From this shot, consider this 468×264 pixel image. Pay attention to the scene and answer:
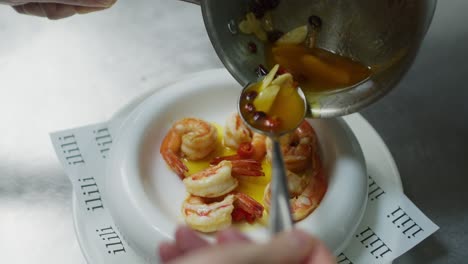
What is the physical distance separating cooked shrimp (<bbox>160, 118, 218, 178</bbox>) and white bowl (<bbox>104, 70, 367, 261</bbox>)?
3cm

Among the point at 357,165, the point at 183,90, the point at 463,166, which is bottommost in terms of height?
the point at 463,166

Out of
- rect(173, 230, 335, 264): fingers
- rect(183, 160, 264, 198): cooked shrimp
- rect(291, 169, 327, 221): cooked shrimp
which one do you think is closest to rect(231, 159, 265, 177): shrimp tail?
rect(183, 160, 264, 198): cooked shrimp

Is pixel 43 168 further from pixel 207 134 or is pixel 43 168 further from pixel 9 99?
pixel 207 134

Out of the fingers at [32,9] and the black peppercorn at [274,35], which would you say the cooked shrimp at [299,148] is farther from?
the fingers at [32,9]

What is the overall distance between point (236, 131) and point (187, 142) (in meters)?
0.13

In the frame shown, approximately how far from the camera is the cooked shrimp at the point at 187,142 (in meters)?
1.32

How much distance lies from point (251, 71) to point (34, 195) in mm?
681

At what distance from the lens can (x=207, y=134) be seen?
4.38 ft

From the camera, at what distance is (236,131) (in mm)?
1349

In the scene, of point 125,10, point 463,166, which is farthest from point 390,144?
point 125,10

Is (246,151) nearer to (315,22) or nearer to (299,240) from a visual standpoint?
(315,22)

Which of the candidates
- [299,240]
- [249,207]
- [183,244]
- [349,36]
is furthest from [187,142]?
[299,240]

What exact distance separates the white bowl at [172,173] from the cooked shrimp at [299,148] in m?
0.04

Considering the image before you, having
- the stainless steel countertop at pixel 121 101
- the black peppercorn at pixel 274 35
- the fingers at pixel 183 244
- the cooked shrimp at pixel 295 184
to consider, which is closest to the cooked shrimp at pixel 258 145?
the cooked shrimp at pixel 295 184
